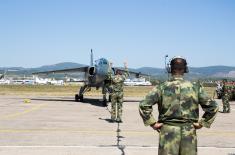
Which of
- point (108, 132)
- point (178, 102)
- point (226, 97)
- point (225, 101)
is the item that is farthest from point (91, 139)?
point (225, 101)

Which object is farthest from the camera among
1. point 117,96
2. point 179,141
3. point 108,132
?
point 117,96

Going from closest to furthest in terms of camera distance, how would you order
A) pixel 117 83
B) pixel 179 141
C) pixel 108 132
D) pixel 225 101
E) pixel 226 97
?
1. pixel 179 141
2. pixel 108 132
3. pixel 117 83
4. pixel 226 97
5. pixel 225 101

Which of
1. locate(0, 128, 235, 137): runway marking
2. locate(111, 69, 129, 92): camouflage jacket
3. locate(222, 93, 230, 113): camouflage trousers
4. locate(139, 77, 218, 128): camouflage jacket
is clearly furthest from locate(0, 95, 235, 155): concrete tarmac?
locate(222, 93, 230, 113): camouflage trousers

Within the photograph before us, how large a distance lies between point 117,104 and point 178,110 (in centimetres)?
1110

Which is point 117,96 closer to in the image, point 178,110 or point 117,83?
point 117,83

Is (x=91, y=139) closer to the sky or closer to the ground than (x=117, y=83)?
closer to the ground

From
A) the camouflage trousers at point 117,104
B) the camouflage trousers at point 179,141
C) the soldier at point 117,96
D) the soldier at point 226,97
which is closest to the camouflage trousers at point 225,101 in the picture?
the soldier at point 226,97

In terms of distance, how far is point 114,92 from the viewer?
1630 cm

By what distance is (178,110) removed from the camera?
5.42 m

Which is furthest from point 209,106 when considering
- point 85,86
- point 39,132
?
point 85,86

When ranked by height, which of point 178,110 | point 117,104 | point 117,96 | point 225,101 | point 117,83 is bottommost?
point 225,101

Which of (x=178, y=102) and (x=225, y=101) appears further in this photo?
(x=225, y=101)

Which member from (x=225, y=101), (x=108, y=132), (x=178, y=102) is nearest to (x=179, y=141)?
(x=178, y=102)

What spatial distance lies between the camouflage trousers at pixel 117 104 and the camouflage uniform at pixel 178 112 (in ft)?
35.1
